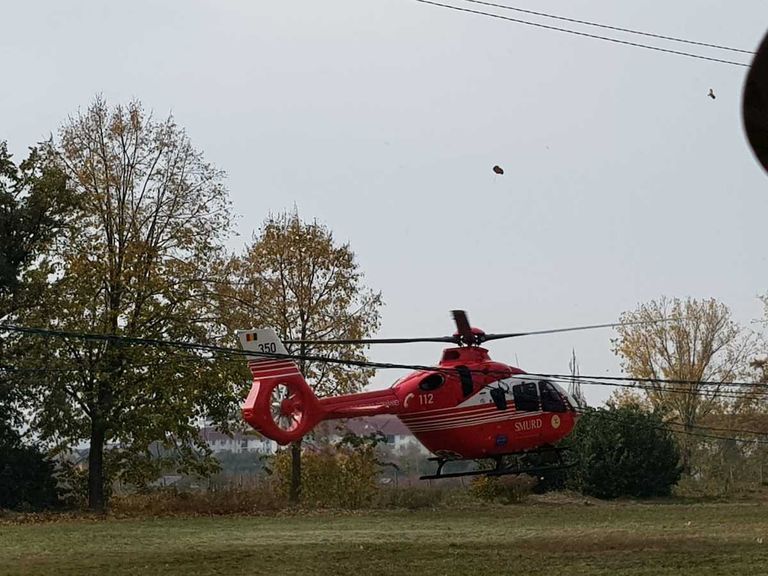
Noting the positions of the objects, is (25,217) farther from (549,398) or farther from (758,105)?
(758,105)

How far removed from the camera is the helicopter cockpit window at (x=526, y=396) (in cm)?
1956

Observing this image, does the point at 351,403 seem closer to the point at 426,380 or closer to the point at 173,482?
the point at 426,380

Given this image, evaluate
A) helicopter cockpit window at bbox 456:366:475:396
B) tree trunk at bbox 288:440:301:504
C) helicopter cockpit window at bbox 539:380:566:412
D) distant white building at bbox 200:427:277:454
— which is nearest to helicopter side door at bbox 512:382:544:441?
helicopter cockpit window at bbox 539:380:566:412

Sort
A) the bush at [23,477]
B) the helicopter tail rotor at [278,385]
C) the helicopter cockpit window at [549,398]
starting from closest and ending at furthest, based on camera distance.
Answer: the helicopter tail rotor at [278,385]
the helicopter cockpit window at [549,398]
the bush at [23,477]

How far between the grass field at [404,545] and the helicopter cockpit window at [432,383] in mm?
3189

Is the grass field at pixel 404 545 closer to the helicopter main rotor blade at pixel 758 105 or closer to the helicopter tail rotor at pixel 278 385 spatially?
the helicopter tail rotor at pixel 278 385

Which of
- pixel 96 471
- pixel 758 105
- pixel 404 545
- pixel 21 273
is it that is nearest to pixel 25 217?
pixel 21 273

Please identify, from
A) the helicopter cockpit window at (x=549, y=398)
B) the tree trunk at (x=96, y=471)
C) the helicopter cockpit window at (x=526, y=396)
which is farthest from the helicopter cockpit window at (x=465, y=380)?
the tree trunk at (x=96, y=471)

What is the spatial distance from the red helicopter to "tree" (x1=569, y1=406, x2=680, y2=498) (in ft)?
71.1

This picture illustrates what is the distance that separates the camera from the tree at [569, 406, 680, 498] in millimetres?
41156

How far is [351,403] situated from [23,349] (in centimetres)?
2180

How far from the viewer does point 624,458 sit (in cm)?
4112

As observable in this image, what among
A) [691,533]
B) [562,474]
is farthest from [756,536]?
[562,474]

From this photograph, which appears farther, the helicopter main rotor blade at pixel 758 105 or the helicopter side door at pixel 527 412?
the helicopter side door at pixel 527 412
